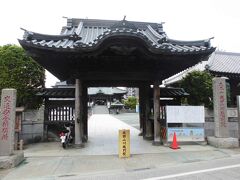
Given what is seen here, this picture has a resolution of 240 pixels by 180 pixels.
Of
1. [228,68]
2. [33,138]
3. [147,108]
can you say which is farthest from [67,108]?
[228,68]

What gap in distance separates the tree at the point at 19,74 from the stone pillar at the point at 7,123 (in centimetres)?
446

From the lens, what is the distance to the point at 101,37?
9.69 m

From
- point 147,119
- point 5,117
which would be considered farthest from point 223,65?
point 5,117

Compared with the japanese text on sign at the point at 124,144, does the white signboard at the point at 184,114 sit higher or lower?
higher

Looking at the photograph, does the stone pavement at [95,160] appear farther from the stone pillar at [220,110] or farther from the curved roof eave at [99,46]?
the curved roof eave at [99,46]

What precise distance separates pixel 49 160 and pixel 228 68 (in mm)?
18178

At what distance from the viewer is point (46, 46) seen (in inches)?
379

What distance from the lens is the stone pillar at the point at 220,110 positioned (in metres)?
11.5

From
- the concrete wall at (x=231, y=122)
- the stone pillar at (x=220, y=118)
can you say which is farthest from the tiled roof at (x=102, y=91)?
the stone pillar at (x=220, y=118)

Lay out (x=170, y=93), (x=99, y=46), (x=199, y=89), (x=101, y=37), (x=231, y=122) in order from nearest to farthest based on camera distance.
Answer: (x=101, y=37) → (x=99, y=46) → (x=170, y=93) → (x=231, y=122) → (x=199, y=89)

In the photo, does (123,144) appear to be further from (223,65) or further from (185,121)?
(223,65)

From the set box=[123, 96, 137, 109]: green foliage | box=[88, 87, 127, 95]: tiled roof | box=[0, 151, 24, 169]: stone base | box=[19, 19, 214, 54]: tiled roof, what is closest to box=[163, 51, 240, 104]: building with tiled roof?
box=[19, 19, 214, 54]: tiled roof

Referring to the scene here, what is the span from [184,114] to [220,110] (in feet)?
5.82

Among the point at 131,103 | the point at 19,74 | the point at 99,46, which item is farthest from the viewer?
A: the point at 131,103
